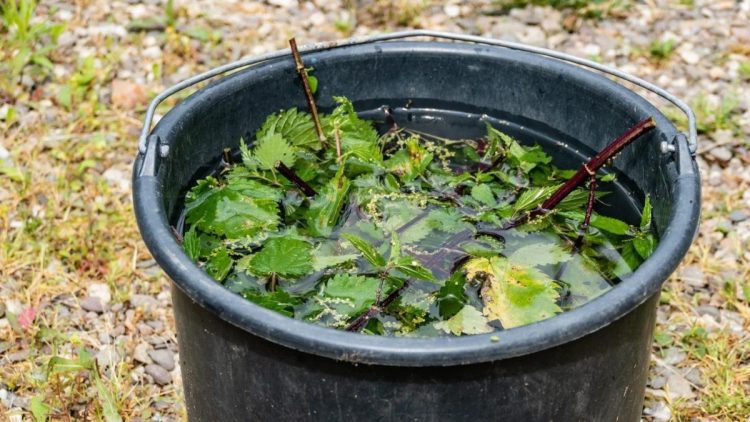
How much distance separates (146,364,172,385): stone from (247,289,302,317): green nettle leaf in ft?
2.56

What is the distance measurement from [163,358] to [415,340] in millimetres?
1326

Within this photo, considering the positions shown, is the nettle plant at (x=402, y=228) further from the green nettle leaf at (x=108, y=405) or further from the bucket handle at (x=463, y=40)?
the green nettle leaf at (x=108, y=405)

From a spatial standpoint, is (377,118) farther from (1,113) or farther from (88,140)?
(1,113)

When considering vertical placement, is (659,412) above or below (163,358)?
below

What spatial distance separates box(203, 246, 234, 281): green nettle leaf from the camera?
1.91 meters

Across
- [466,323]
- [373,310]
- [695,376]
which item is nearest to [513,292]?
[466,323]

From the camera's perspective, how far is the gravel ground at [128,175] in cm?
253

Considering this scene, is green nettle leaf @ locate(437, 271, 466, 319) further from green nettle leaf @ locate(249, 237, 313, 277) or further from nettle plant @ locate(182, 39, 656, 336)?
green nettle leaf @ locate(249, 237, 313, 277)

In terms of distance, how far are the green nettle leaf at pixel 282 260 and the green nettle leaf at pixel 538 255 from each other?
417mm

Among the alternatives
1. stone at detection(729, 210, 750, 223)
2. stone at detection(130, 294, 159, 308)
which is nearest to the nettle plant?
stone at detection(130, 294, 159, 308)

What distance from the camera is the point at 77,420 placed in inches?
93.0

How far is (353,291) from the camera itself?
72.7 inches

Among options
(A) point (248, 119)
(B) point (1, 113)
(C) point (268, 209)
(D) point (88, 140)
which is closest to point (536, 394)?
(C) point (268, 209)

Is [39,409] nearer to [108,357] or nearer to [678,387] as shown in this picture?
[108,357]
